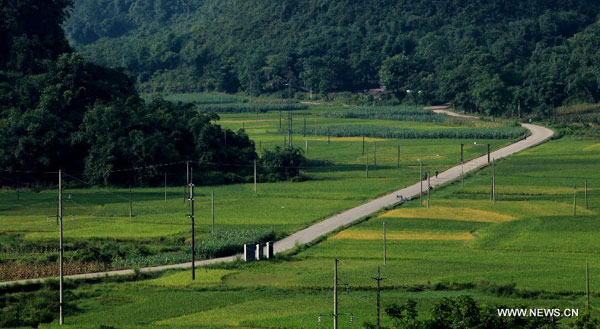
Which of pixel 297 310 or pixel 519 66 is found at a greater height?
pixel 519 66

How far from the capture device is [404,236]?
67625 millimetres

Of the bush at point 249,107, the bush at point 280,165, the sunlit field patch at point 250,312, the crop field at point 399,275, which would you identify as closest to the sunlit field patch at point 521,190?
the crop field at point 399,275

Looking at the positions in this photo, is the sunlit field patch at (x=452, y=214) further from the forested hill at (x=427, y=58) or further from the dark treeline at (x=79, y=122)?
the forested hill at (x=427, y=58)

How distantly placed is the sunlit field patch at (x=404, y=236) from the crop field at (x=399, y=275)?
51 mm

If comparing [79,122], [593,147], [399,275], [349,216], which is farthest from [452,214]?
[593,147]

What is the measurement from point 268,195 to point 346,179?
9911 millimetres

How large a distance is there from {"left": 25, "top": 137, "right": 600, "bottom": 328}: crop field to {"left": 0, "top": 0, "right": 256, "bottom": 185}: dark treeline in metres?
21.7

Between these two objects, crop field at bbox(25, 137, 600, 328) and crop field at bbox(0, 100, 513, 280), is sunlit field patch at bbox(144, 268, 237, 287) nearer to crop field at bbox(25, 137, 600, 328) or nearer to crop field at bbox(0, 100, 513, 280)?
crop field at bbox(25, 137, 600, 328)

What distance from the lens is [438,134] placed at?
123188 millimetres

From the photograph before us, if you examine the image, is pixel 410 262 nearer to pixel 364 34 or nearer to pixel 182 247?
pixel 182 247

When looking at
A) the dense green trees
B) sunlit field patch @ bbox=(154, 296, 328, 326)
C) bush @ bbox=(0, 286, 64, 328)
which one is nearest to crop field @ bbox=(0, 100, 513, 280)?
bush @ bbox=(0, 286, 64, 328)

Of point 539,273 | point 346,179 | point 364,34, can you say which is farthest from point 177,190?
point 364,34

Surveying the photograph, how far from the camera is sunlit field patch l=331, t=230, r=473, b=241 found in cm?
6706

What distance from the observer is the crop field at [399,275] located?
50.3 meters
